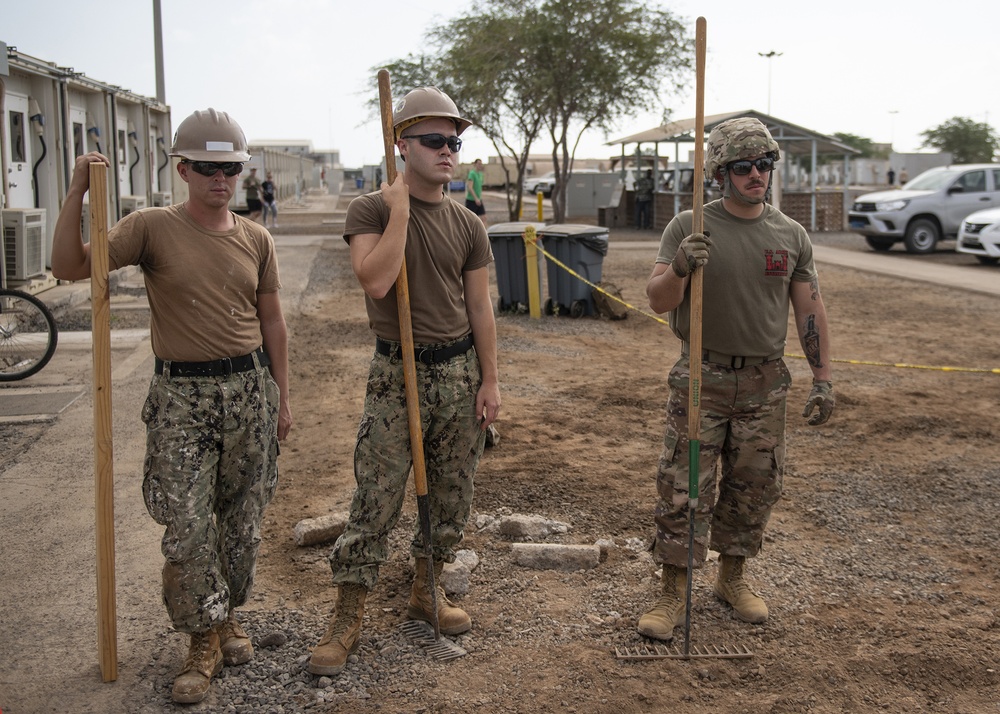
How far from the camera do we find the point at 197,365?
3.36 meters

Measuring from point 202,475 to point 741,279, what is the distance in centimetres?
205

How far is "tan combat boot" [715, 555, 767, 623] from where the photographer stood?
13.1 ft

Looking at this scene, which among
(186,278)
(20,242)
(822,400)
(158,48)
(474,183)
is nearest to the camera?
(186,278)

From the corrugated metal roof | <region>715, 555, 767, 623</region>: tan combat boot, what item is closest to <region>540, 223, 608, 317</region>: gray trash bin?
<region>715, 555, 767, 623</region>: tan combat boot

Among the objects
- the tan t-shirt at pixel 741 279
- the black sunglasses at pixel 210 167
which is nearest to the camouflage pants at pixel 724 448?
the tan t-shirt at pixel 741 279

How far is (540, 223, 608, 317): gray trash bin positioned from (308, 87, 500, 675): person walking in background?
8.39 m

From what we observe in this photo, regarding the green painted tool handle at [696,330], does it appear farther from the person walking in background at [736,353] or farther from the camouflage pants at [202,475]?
the camouflage pants at [202,475]

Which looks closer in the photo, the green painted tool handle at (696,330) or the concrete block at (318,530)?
the green painted tool handle at (696,330)

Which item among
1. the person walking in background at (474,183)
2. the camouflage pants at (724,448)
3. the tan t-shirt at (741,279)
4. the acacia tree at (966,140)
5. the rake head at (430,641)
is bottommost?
the rake head at (430,641)

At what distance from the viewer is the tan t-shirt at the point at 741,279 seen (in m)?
3.81

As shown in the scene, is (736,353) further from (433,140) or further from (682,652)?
(433,140)

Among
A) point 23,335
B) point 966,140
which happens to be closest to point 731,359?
point 23,335

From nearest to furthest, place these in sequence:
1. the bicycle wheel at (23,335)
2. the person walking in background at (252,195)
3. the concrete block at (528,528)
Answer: the concrete block at (528,528)
the bicycle wheel at (23,335)
the person walking in background at (252,195)

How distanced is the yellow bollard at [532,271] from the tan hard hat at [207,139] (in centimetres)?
860
